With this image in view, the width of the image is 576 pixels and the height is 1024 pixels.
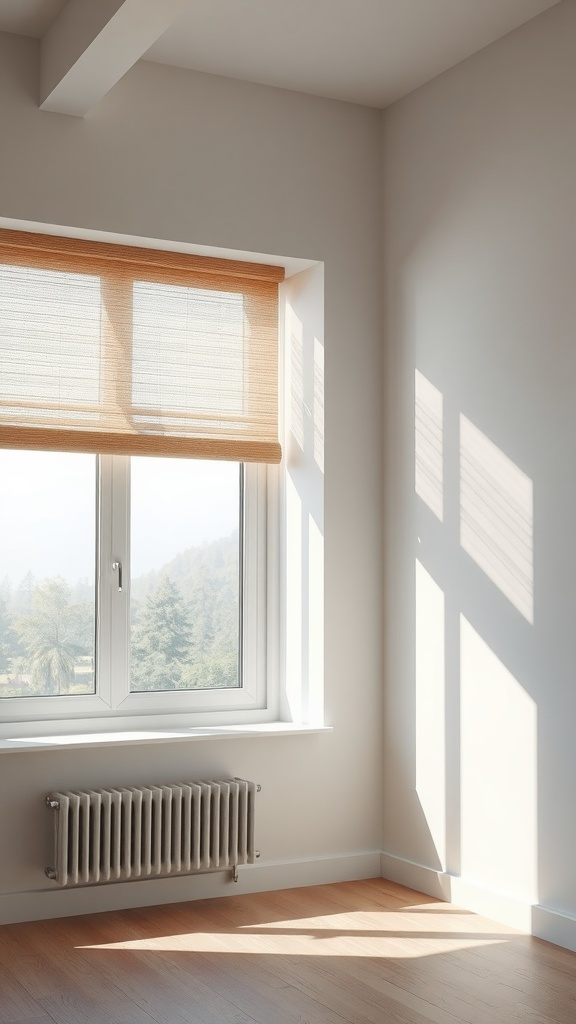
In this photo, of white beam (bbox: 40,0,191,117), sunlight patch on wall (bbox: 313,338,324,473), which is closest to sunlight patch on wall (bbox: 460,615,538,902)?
sunlight patch on wall (bbox: 313,338,324,473)

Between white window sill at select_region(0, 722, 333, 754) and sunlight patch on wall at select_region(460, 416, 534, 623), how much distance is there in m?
1.03

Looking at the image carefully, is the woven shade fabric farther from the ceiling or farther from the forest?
the ceiling

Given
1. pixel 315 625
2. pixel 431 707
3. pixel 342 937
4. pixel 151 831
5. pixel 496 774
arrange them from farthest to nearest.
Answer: pixel 315 625, pixel 431 707, pixel 151 831, pixel 496 774, pixel 342 937

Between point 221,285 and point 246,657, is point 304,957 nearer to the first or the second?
point 246,657

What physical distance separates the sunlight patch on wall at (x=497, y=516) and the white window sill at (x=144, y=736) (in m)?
1.03

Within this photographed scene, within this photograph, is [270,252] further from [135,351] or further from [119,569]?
[119,569]

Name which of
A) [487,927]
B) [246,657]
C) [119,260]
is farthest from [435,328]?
[487,927]

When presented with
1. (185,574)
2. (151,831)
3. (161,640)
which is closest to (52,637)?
(161,640)

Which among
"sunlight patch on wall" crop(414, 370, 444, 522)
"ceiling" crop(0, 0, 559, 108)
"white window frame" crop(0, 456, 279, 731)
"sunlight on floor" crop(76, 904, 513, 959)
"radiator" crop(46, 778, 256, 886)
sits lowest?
"sunlight on floor" crop(76, 904, 513, 959)

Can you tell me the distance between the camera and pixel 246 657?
177 inches

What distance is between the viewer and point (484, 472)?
3.91m

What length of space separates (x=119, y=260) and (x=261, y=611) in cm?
157

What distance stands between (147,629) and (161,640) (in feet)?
0.25

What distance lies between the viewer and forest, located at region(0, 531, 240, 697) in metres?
4.07
